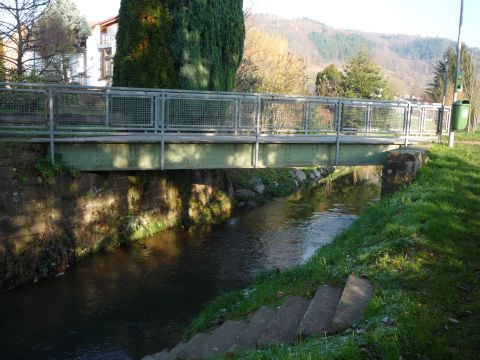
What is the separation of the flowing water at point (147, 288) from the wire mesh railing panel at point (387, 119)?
3703mm

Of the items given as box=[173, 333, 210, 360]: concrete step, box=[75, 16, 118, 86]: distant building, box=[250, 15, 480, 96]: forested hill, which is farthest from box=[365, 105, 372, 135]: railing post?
box=[250, 15, 480, 96]: forested hill

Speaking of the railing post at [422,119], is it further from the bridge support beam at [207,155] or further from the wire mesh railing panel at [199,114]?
the wire mesh railing panel at [199,114]

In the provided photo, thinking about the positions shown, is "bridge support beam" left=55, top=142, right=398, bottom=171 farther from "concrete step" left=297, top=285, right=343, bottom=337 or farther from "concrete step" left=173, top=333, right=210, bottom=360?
"concrete step" left=297, top=285, right=343, bottom=337

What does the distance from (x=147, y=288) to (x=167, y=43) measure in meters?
9.29

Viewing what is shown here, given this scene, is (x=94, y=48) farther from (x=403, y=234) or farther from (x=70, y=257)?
(x=403, y=234)

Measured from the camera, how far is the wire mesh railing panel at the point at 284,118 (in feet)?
46.9

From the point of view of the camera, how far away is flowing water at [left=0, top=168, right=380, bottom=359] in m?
8.75

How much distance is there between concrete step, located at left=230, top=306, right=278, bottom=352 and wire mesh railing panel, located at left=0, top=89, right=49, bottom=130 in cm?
766

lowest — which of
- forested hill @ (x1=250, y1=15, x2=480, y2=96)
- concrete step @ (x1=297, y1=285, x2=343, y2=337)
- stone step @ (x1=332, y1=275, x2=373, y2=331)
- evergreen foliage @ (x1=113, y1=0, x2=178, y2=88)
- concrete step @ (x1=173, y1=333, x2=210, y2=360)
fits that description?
concrete step @ (x1=173, y1=333, x2=210, y2=360)

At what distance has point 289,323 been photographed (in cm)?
664

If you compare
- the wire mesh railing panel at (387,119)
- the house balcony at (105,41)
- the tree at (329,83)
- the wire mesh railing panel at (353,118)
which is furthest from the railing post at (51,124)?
the house balcony at (105,41)

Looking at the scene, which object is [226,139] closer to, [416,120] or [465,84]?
[416,120]

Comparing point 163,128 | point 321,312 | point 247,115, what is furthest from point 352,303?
point 247,115

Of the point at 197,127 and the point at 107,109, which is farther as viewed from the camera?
the point at 197,127
